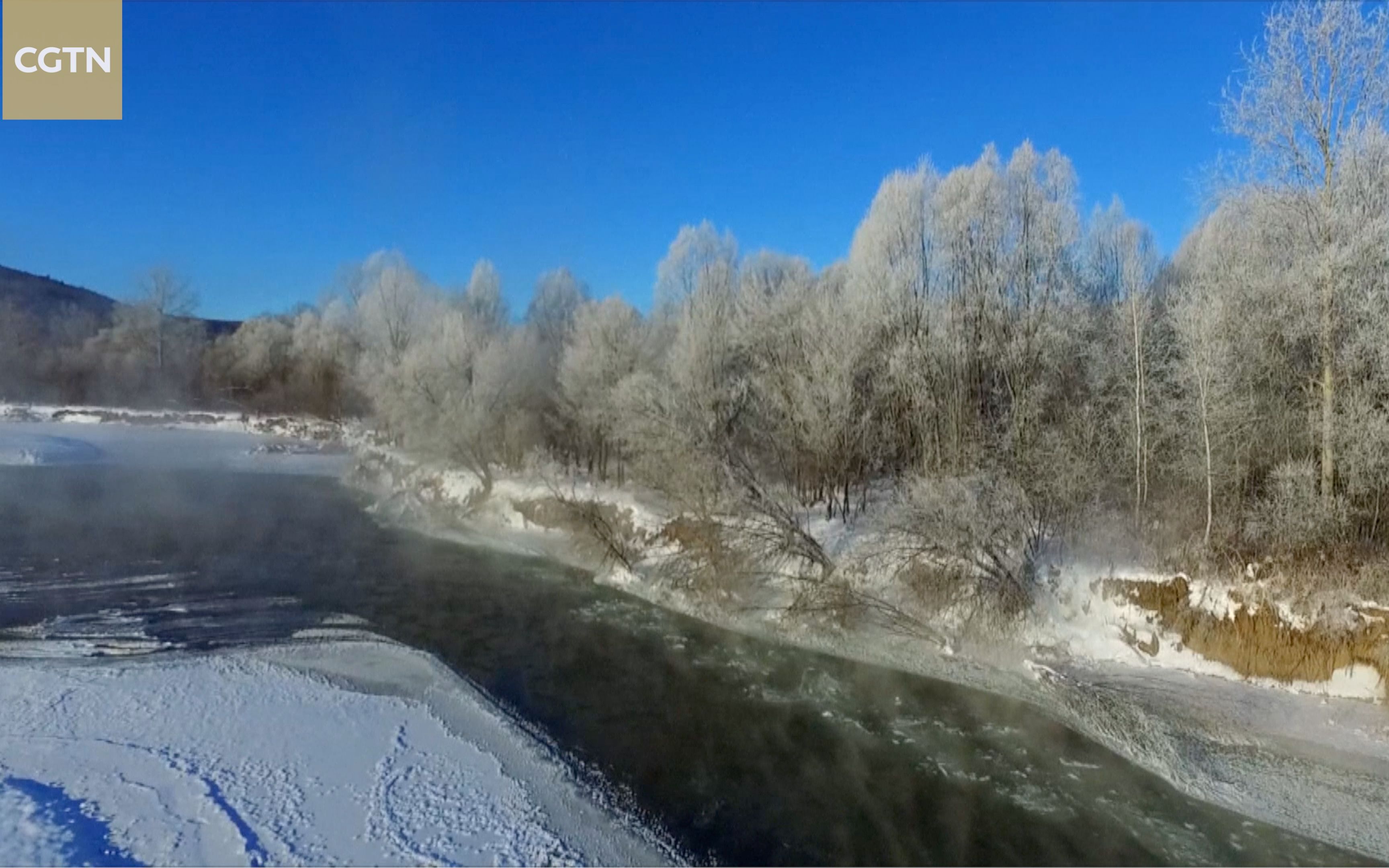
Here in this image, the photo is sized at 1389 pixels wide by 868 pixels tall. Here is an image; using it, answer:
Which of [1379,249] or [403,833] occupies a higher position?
[1379,249]

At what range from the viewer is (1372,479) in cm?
1134

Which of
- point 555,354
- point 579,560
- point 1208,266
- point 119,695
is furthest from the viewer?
point 555,354

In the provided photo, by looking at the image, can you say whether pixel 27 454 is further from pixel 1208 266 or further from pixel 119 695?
pixel 1208 266

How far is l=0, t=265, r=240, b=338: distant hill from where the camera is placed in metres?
68.2

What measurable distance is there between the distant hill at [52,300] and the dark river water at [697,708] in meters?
60.9

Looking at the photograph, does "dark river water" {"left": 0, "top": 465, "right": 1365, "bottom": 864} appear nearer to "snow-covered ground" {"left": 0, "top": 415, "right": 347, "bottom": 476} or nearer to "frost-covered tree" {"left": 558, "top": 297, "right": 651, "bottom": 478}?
"frost-covered tree" {"left": 558, "top": 297, "right": 651, "bottom": 478}

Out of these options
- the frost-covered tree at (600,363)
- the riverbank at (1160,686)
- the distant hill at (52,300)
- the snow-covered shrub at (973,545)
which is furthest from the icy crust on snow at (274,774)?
the distant hill at (52,300)

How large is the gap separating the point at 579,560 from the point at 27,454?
3277cm

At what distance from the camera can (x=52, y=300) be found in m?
75.2

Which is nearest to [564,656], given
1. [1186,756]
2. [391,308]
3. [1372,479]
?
[1186,756]

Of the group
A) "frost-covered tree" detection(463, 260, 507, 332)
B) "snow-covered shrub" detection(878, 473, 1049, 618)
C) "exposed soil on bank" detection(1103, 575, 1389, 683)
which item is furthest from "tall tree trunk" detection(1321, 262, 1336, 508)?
"frost-covered tree" detection(463, 260, 507, 332)

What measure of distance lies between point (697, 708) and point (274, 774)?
17.5ft

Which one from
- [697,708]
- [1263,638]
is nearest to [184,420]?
[697,708]

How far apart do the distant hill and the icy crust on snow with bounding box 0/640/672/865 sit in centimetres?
6781
